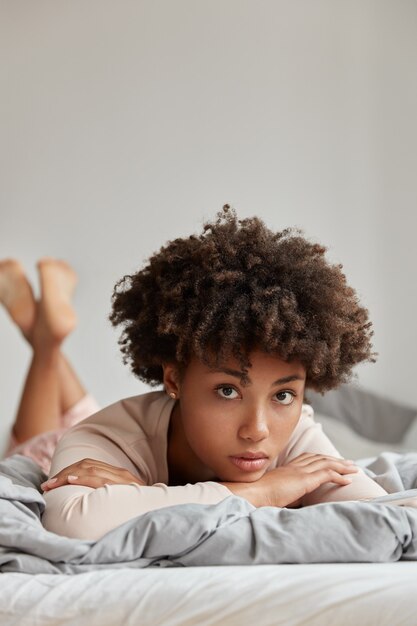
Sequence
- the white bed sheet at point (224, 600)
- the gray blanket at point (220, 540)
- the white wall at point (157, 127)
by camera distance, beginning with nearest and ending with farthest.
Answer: the white bed sheet at point (224, 600) < the gray blanket at point (220, 540) < the white wall at point (157, 127)

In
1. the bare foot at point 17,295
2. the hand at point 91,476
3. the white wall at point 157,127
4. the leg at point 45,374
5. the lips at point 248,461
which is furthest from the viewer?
the white wall at point 157,127

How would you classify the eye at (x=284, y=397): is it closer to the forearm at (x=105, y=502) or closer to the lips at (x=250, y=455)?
the lips at (x=250, y=455)

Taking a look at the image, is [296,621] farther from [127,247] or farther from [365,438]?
[127,247]

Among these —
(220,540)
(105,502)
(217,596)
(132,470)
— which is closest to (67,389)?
(132,470)

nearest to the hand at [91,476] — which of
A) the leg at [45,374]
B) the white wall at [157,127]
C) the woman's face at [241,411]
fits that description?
the woman's face at [241,411]

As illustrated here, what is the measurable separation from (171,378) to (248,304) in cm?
24

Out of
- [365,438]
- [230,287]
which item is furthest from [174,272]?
[365,438]

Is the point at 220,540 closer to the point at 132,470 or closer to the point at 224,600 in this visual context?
the point at 224,600

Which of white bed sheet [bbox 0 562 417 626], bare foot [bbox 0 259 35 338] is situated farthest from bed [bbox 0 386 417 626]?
bare foot [bbox 0 259 35 338]

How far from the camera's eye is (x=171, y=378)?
1742 millimetres

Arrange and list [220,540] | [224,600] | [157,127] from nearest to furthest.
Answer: [224,600], [220,540], [157,127]

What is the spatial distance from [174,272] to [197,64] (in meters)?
2.43

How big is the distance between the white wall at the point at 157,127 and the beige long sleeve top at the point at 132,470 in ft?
6.51

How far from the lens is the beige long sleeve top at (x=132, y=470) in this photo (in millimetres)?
1411
